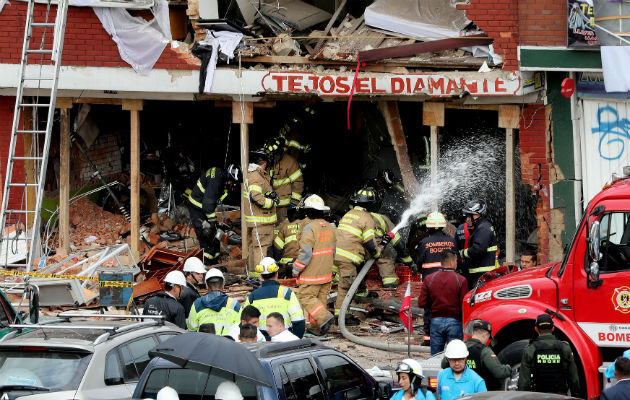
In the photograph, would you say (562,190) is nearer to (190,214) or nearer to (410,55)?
(410,55)

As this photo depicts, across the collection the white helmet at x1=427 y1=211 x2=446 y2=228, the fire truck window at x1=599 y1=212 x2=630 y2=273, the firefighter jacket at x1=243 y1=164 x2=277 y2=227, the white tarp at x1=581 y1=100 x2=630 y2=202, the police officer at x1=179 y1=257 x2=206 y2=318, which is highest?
the white tarp at x1=581 y1=100 x2=630 y2=202

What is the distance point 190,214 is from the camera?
18.2m

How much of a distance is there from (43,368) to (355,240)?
6929 mm

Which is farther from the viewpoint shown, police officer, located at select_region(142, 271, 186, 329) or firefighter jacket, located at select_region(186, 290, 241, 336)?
police officer, located at select_region(142, 271, 186, 329)

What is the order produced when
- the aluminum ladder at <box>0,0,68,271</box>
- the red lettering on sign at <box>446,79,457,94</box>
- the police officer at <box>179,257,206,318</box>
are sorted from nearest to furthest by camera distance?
the police officer at <box>179,257,206,318</box>, the aluminum ladder at <box>0,0,68,271</box>, the red lettering on sign at <box>446,79,457,94</box>

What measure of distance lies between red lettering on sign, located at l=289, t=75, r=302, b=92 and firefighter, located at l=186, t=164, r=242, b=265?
5.86 ft

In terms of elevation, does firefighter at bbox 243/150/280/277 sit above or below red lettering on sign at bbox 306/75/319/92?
below

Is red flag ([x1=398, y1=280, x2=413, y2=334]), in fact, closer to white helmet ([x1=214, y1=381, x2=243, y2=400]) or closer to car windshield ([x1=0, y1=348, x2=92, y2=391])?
car windshield ([x1=0, y1=348, x2=92, y2=391])

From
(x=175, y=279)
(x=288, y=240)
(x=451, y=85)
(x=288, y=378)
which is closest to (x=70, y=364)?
(x=288, y=378)

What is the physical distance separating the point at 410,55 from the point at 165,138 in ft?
19.0

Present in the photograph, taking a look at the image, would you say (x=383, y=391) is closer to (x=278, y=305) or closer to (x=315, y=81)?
(x=278, y=305)

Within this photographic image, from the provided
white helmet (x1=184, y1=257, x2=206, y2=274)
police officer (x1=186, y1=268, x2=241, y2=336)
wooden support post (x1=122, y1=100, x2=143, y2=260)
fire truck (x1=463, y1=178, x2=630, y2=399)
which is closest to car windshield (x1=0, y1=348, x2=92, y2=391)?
police officer (x1=186, y1=268, x2=241, y2=336)

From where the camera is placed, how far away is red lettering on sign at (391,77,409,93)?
16.7m

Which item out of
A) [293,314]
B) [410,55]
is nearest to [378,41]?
[410,55]
